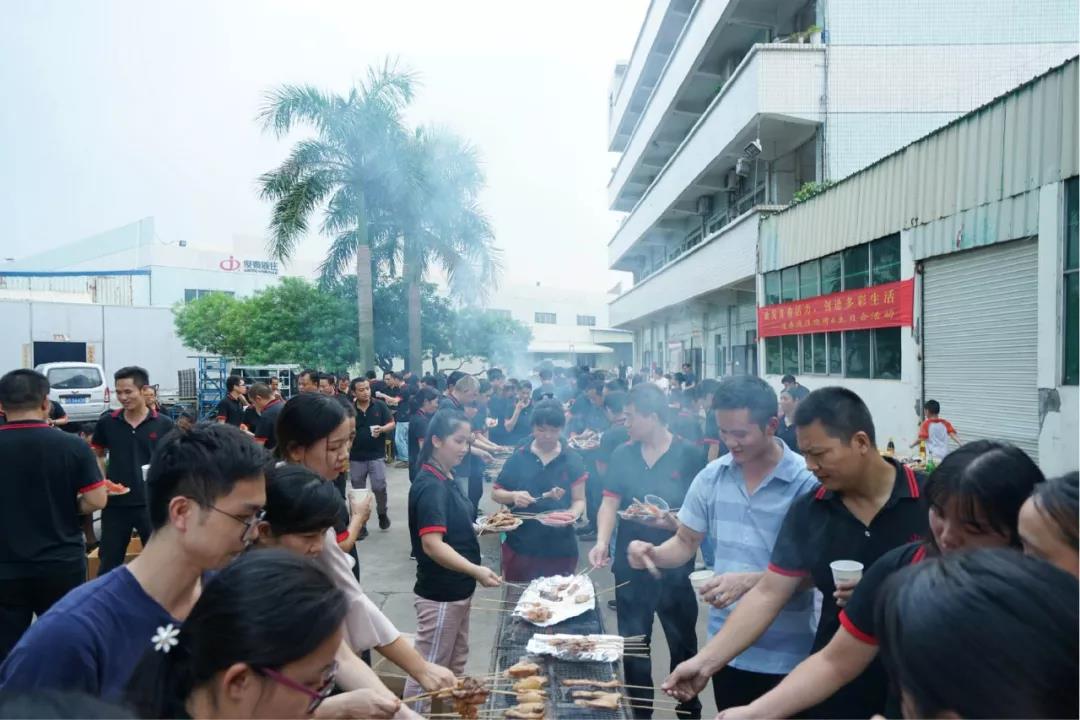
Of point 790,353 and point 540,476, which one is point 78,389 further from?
point 540,476

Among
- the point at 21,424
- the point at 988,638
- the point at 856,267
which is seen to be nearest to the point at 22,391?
the point at 21,424

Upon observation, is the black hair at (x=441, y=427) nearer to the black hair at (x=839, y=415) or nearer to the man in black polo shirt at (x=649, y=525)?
the man in black polo shirt at (x=649, y=525)

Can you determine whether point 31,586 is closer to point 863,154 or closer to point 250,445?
point 250,445

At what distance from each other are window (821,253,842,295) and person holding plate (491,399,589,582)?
8.67m

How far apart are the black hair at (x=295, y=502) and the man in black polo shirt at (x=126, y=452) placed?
3.64 meters

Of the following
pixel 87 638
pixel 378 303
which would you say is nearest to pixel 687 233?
pixel 378 303

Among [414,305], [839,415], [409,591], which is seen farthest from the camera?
[414,305]

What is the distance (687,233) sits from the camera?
2611cm

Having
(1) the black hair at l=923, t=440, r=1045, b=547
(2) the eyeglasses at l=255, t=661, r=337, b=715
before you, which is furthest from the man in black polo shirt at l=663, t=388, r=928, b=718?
(2) the eyeglasses at l=255, t=661, r=337, b=715

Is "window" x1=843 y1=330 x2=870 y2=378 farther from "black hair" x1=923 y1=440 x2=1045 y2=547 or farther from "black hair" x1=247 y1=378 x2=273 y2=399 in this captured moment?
"black hair" x1=923 y1=440 x2=1045 y2=547

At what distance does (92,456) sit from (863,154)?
13851 millimetres

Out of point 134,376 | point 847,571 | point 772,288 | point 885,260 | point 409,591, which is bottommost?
point 409,591

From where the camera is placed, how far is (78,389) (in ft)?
62.1

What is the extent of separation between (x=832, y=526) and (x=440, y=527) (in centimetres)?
195
